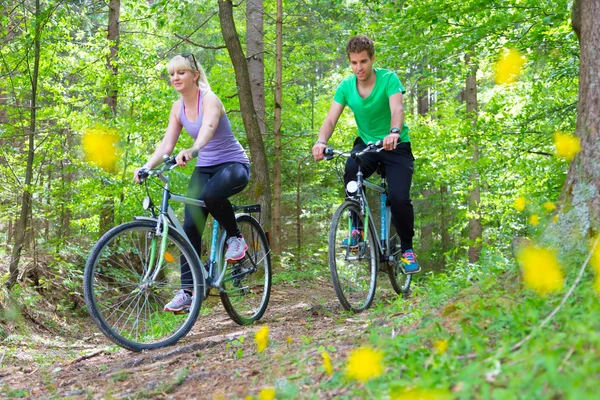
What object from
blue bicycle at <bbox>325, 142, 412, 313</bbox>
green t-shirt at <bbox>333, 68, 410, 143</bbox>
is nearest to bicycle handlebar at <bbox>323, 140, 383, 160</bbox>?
blue bicycle at <bbox>325, 142, 412, 313</bbox>

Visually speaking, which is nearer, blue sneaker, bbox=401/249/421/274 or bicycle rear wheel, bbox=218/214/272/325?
bicycle rear wheel, bbox=218/214/272/325

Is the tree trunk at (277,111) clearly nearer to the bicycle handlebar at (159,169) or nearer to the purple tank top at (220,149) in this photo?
the purple tank top at (220,149)

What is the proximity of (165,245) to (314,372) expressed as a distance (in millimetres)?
1709

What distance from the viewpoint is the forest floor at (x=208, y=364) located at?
2.78 metres

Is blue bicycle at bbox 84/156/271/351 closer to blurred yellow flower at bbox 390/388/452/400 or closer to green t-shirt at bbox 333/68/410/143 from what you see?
green t-shirt at bbox 333/68/410/143

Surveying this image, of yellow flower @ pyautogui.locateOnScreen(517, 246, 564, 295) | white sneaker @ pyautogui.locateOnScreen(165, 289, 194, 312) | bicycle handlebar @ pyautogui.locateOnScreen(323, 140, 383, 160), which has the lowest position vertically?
white sneaker @ pyautogui.locateOnScreen(165, 289, 194, 312)

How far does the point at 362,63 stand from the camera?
462 cm

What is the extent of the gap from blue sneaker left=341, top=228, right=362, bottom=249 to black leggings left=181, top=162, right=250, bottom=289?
2.92 feet

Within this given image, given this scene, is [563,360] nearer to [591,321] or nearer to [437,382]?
[591,321]

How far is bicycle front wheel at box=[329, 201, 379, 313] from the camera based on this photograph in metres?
4.66

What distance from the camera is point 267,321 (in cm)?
Result: 493

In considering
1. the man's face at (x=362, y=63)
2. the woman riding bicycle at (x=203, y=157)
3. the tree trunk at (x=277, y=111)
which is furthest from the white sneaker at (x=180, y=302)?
the tree trunk at (x=277, y=111)

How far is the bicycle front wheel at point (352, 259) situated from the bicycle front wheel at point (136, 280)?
1162mm

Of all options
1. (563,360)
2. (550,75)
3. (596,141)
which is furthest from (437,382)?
(550,75)
